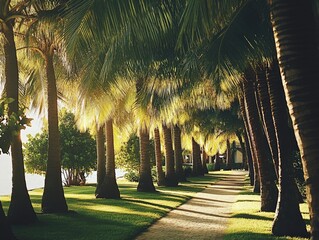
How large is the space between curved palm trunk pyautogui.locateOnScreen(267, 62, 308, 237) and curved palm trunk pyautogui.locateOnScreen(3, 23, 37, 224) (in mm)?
6735

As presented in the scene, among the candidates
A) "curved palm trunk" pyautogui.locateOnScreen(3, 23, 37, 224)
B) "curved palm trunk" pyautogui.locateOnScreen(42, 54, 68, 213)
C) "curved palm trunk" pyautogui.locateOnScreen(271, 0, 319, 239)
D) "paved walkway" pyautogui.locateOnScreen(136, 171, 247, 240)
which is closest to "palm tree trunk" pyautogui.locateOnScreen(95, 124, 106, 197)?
"paved walkway" pyautogui.locateOnScreen(136, 171, 247, 240)

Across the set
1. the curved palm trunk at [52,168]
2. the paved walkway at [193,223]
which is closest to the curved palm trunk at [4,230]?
the paved walkway at [193,223]

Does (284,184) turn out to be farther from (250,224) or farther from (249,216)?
(249,216)

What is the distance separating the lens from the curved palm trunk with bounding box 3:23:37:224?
11281 mm

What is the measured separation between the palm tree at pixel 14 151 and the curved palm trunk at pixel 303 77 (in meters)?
8.54

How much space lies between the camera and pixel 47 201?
44.7ft

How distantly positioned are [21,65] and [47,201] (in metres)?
6.69

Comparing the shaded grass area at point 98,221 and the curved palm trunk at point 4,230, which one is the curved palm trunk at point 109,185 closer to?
the shaded grass area at point 98,221

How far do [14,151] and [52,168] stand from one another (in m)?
2.63

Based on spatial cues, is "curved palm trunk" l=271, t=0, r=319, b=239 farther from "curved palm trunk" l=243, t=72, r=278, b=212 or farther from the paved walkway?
"curved palm trunk" l=243, t=72, r=278, b=212

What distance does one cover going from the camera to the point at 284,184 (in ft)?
31.7

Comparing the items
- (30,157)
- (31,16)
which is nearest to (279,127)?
(31,16)

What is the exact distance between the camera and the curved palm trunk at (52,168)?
1359 centimetres

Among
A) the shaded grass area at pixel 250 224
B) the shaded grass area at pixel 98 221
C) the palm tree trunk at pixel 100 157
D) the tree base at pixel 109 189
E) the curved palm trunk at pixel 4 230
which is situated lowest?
the shaded grass area at pixel 250 224
